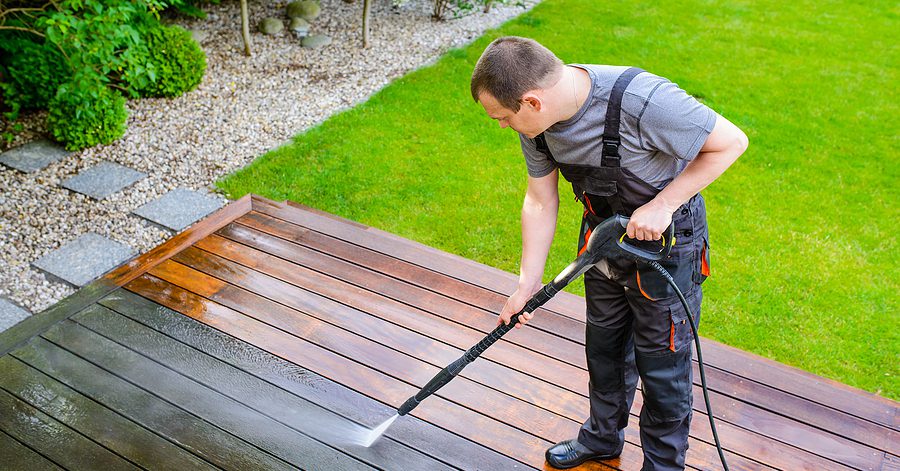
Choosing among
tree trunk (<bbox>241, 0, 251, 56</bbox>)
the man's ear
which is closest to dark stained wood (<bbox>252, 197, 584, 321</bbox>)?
the man's ear

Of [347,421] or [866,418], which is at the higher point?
[866,418]

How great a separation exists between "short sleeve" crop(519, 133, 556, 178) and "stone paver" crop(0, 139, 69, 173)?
135 inches

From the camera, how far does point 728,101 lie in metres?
4.81

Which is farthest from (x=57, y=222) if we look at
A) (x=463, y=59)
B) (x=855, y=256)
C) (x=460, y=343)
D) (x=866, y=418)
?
(x=855, y=256)

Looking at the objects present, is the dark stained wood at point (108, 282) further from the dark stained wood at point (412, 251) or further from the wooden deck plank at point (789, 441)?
the wooden deck plank at point (789, 441)

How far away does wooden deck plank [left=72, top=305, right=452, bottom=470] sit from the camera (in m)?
2.10

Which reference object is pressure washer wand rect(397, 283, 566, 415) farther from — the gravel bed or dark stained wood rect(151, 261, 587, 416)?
the gravel bed

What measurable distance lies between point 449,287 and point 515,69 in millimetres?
1455

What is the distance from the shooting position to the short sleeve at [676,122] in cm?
148

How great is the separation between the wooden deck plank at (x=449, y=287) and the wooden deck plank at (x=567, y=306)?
3 cm

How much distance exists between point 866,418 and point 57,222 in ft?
12.5

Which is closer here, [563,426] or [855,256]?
[563,426]

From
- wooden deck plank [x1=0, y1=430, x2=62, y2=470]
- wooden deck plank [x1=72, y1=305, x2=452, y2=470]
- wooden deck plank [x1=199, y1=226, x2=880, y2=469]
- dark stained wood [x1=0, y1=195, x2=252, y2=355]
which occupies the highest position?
wooden deck plank [x1=199, y1=226, x2=880, y2=469]

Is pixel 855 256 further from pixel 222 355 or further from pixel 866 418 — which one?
pixel 222 355
